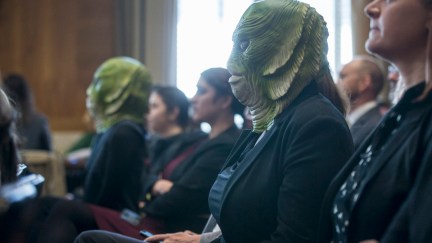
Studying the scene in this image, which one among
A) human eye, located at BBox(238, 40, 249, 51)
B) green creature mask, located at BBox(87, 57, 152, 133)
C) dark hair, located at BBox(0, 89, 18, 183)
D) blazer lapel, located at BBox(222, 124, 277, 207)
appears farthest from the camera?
green creature mask, located at BBox(87, 57, 152, 133)

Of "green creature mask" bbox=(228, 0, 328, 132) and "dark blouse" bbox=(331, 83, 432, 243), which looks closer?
"dark blouse" bbox=(331, 83, 432, 243)

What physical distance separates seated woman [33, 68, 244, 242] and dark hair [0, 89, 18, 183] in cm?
121

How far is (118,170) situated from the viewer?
3.78 m

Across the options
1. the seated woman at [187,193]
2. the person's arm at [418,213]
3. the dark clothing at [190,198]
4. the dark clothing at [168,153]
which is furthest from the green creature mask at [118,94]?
the person's arm at [418,213]

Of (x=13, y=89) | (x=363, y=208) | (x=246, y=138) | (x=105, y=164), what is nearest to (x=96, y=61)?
(x=13, y=89)

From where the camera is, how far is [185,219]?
3387mm

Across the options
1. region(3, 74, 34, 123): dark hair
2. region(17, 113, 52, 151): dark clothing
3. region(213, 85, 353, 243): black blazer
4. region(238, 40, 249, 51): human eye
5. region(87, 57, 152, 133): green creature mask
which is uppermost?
region(238, 40, 249, 51): human eye

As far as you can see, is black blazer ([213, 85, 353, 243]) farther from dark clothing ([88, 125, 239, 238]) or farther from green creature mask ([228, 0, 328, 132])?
dark clothing ([88, 125, 239, 238])

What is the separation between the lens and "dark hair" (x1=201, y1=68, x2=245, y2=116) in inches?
139

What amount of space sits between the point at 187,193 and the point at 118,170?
0.55 m

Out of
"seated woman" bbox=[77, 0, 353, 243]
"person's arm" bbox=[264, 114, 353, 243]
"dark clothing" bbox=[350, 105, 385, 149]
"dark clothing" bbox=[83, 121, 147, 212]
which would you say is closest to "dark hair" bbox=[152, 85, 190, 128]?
"dark clothing" bbox=[83, 121, 147, 212]

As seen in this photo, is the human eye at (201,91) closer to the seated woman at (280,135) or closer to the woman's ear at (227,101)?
the woman's ear at (227,101)

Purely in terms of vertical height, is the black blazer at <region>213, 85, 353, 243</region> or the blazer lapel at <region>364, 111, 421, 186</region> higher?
the blazer lapel at <region>364, 111, 421, 186</region>

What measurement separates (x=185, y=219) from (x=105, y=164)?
61 centimetres
